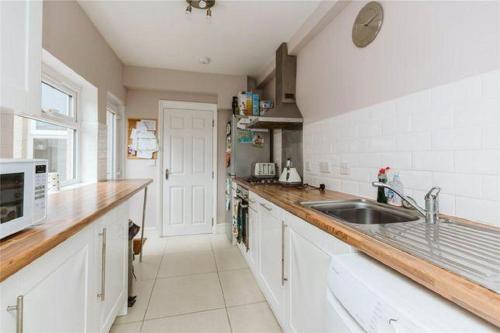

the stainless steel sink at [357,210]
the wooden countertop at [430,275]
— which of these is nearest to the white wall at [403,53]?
the stainless steel sink at [357,210]

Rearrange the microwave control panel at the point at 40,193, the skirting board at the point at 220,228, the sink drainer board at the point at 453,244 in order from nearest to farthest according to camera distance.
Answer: the sink drainer board at the point at 453,244
the microwave control panel at the point at 40,193
the skirting board at the point at 220,228

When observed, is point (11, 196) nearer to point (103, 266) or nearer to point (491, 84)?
point (103, 266)

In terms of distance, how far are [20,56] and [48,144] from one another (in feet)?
4.06

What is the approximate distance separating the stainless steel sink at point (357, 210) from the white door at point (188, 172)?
98.8 inches

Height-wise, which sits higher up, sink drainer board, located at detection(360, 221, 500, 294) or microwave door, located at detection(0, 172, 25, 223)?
microwave door, located at detection(0, 172, 25, 223)

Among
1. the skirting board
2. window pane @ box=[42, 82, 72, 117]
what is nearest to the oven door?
window pane @ box=[42, 82, 72, 117]

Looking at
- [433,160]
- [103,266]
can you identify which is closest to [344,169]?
[433,160]

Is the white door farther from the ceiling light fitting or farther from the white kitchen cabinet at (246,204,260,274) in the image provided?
the ceiling light fitting

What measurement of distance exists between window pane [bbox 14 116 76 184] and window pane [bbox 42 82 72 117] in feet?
0.44

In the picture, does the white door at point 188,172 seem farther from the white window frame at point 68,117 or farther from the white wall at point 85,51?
the white window frame at point 68,117

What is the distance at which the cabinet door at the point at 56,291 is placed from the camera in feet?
2.17

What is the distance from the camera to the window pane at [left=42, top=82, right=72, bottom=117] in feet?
6.10

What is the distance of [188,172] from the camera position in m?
3.68

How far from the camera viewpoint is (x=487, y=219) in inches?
39.3
